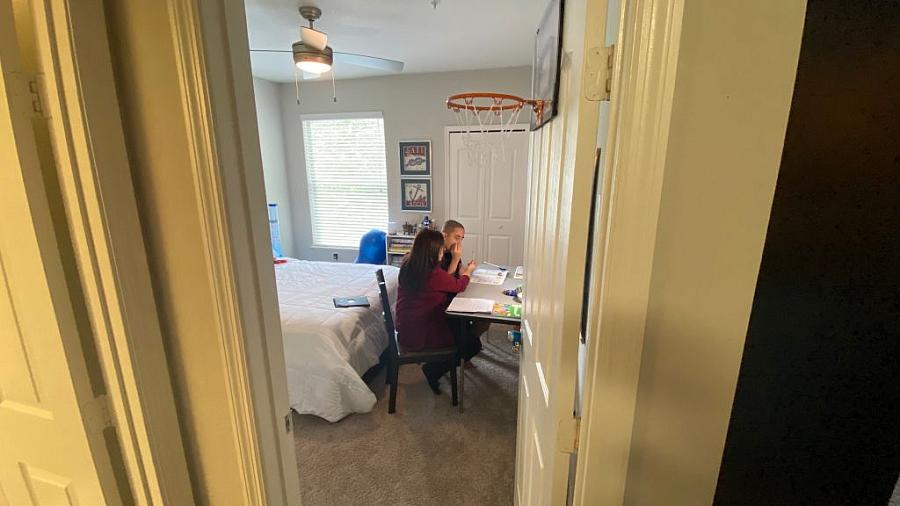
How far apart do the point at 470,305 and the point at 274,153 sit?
393 cm

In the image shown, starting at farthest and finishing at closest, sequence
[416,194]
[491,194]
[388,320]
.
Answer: [416,194], [491,194], [388,320]

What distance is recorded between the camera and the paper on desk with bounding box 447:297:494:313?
2355mm

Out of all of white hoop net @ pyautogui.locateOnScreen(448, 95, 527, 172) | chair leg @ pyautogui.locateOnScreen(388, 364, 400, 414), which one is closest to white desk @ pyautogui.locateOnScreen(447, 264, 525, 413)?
chair leg @ pyautogui.locateOnScreen(388, 364, 400, 414)

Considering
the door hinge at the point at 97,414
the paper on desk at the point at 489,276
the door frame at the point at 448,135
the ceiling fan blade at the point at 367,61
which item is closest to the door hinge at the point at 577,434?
the door hinge at the point at 97,414

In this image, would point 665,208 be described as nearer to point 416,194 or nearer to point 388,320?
point 388,320

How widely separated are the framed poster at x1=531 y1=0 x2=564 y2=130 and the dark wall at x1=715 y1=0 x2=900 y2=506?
0.45 meters

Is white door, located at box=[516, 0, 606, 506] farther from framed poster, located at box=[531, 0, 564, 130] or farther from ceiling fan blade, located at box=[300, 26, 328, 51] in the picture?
ceiling fan blade, located at box=[300, 26, 328, 51]

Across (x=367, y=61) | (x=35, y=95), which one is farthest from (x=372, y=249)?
(x=35, y=95)

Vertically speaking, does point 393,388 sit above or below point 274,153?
below

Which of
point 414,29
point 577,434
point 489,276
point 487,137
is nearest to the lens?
point 577,434

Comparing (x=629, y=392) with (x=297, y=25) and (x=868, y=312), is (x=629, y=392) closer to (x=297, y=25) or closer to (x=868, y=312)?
(x=868, y=312)

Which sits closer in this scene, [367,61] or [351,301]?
[351,301]

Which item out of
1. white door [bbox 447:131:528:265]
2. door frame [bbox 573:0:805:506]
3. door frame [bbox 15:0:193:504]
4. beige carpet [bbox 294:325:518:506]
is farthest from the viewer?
white door [bbox 447:131:528:265]

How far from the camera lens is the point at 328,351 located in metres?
2.30
